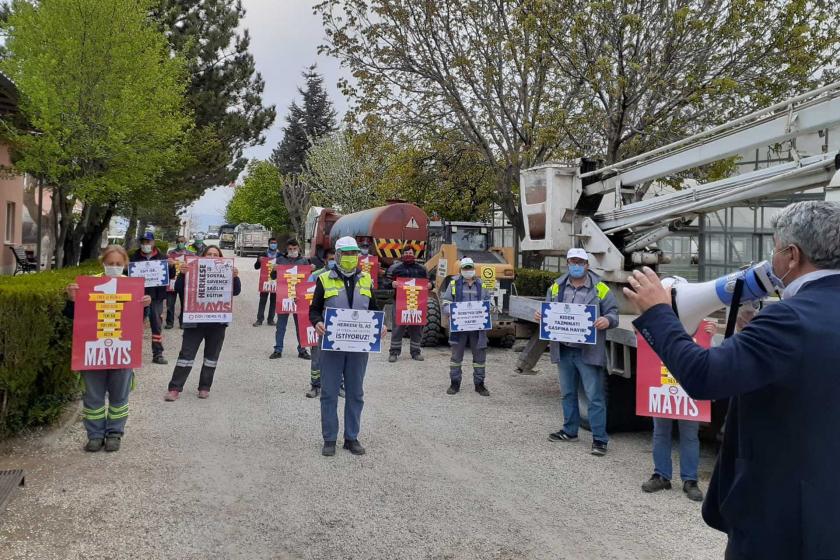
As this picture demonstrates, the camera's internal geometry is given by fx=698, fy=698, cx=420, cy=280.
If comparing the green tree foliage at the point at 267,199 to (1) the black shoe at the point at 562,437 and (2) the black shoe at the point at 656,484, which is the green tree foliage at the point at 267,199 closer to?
(1) the black shoe at the point at 562,437

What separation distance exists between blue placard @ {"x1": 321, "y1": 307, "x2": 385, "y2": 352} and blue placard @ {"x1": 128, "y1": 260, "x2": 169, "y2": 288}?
542 centimetres

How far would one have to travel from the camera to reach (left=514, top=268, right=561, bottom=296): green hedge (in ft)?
53.6

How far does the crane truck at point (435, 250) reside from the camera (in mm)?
13781

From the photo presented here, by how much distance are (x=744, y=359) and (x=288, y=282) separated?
10820mm

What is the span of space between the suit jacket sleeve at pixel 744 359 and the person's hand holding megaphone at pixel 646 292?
0.15 m

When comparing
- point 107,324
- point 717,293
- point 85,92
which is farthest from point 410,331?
point 717,293

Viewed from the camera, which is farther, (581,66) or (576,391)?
(581,66)

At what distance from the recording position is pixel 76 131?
13.4 m

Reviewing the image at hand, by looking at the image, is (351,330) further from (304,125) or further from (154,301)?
(304,125)

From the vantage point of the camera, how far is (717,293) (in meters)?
2.44

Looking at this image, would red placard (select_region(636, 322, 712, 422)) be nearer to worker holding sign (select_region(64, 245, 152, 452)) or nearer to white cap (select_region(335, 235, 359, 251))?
white cap (select_region(335, 235, 359, 251))

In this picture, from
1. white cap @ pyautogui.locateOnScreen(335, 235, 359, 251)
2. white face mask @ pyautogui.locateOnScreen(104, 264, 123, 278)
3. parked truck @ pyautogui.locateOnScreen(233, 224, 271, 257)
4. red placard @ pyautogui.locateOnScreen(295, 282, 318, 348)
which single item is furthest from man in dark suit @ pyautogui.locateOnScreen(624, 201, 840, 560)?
parked truck @ pyautogui.locateOnScreen(233, 224, 271, 257)

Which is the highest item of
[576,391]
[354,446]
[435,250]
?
[435,250]

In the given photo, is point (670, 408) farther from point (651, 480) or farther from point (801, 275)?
point (801, 275)
